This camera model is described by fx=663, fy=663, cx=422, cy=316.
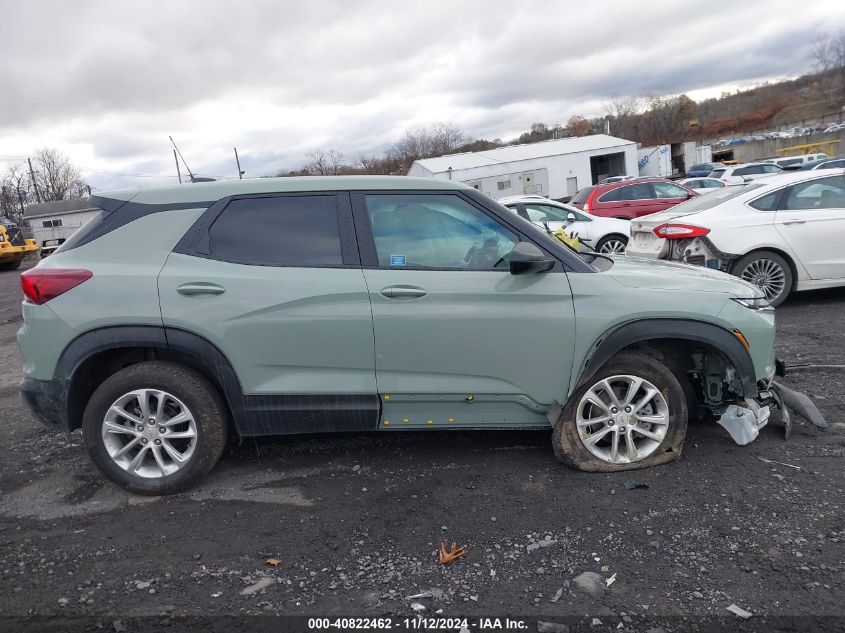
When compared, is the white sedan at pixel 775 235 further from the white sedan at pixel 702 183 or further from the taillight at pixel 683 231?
the white sedan at pixel 702 183

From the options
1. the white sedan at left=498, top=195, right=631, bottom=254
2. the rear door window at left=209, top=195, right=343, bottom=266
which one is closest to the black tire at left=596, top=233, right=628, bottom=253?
the white sedan at left=498, top=195, right=631, bottom=254

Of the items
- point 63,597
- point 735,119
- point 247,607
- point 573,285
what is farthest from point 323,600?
point 735,119

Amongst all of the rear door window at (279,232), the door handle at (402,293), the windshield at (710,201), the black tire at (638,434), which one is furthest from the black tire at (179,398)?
the windshield at (710,201)

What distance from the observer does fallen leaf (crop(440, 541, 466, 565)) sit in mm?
3132

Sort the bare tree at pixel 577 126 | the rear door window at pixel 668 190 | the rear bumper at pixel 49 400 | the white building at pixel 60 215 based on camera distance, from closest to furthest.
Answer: the rear bumper at pixel 49 400 < the rear door window at pixel 668 190 < the white building at pixel 60 215 < the bare tree at pixel 577 126

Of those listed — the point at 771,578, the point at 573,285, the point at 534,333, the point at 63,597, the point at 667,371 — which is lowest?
the point at 771,578

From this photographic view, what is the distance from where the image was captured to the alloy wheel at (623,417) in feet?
12.7

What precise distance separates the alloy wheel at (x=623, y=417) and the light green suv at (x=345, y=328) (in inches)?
0.4

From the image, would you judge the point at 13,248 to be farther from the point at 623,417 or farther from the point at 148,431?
the point at 623,417

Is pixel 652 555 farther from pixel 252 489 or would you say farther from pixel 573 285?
pixel 252 489

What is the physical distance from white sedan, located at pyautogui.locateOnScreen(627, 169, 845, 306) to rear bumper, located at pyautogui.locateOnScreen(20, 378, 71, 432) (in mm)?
6573

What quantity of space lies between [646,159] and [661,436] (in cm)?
5629

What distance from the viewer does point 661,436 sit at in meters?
3.92

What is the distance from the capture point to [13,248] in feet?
92.8
